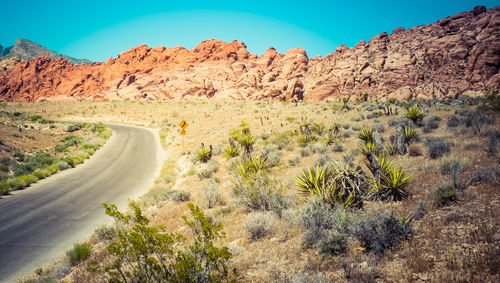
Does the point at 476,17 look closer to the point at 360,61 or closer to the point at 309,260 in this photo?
the point at 360,61

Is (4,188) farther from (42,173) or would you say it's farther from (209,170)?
(209,170)

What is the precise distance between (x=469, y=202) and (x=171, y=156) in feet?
50.3

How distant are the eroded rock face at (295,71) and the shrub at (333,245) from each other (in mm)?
58502

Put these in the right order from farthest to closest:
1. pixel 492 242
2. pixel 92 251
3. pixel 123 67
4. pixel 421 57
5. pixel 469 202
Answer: pixel 123 67, pixel 421 57, pixel 92 251, pixel 469 202, pixel 492 242

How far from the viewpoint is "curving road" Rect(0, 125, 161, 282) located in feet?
18.9

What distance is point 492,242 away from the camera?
2934mm

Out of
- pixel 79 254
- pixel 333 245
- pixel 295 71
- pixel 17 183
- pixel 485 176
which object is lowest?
pixel 79 254

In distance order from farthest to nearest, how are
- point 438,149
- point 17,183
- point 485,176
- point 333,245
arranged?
point 17,183, point 438,149, point 485,176, point 333,245

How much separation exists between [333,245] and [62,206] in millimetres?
10214

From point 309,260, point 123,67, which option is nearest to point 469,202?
point 309,260

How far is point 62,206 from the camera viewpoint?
8.59 m

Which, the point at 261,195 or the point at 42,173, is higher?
the point at 261,195

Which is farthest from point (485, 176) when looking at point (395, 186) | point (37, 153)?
point (37, 153)

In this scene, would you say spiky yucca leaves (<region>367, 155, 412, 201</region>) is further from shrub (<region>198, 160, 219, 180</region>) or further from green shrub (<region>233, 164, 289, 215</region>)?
shrub (<region>198, 160, 219, 180</region>)
